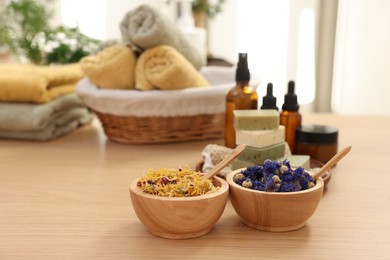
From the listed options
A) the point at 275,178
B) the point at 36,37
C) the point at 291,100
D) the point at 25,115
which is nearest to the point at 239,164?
the point at 275,178

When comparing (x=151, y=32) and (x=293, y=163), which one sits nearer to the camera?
(x=293, y=163)

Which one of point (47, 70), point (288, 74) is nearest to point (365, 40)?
point (288, 74)

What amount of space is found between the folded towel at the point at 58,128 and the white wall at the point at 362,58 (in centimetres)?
→ 105

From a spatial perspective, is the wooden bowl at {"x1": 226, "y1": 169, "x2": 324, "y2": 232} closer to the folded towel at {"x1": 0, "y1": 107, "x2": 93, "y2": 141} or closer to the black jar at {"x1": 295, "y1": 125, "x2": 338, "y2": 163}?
the black jar at {"x1": 295, "y1": 125, "x2": 338, "y2": 163}

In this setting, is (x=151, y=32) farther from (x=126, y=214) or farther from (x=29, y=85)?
(x=126, y=214)

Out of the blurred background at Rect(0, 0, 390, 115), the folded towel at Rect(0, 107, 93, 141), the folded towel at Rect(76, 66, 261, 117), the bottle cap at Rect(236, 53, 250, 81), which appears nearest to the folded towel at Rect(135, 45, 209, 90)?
the folded towel at Rect(76, 66, 261, 117)

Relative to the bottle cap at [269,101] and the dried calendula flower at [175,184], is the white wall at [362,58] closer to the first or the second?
the bottle cap at [269,101]

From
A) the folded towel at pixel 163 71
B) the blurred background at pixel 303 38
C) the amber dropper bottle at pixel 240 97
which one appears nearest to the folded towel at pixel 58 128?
the folded towel at pixel 163 71

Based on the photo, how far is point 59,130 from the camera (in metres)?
0.97

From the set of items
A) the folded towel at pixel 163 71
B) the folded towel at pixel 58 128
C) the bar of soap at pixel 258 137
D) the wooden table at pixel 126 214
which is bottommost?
the wooden table at pixel 126 214

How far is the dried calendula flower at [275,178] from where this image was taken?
0.49 metres

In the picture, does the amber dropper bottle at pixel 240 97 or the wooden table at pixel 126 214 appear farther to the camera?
the amber dropper bottle at pixel 240 97

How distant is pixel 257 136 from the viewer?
23.4 inches

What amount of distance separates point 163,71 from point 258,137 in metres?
0.30
